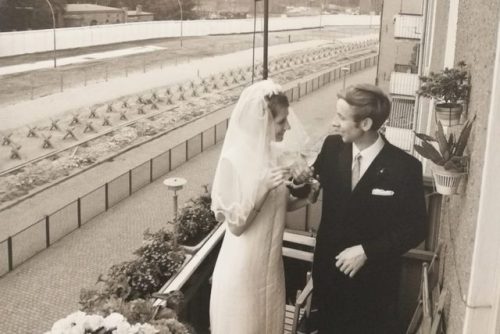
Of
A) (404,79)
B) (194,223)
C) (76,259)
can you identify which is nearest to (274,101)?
(194,223)

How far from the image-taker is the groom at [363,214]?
10.6 ft

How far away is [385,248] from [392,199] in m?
0.26

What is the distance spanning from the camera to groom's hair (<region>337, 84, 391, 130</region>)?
316cm

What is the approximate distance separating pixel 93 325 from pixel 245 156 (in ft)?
3.47

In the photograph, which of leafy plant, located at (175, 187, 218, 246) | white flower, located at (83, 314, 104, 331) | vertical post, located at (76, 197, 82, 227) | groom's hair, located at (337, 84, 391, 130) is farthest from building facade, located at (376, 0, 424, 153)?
white flower, located at (83, 314, 104, 331)

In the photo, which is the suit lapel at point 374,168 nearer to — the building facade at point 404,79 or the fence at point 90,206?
the fence at point 90,206

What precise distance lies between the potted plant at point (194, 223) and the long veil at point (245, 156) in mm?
4484

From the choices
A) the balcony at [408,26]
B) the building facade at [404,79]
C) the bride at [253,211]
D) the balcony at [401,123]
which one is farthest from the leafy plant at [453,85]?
the balcony at [408,26]

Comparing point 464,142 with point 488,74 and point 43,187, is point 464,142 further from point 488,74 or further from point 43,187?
point 43,187

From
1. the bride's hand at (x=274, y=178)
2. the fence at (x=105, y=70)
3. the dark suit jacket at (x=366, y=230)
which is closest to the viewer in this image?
A: the bride's hand at (x=274, y=178)

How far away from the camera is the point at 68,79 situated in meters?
31.5

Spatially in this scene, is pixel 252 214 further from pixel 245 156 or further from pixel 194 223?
pixel 194 223

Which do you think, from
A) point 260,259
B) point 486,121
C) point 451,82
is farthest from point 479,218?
point 451,82

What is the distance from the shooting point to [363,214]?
134 inches
